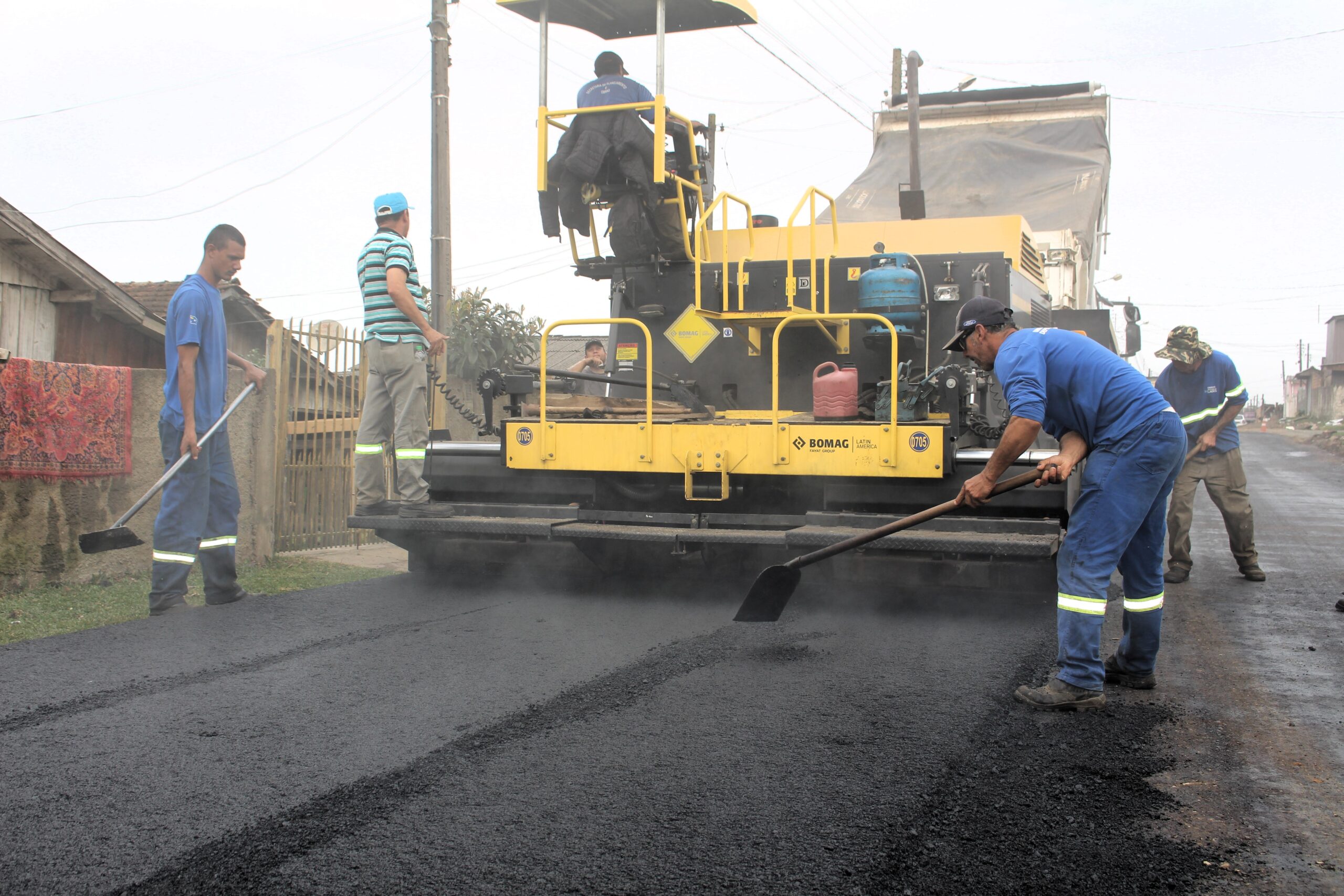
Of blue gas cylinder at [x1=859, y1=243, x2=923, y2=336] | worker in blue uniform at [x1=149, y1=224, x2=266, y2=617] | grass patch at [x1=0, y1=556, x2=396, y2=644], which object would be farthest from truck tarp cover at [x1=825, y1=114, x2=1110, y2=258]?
worker in blue uniform at [x1=149, y1=224, x2=266, y2=617]

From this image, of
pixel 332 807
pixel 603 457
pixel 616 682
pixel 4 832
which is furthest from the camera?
pixel 603 457

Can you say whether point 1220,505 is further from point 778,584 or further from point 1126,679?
point 778,584

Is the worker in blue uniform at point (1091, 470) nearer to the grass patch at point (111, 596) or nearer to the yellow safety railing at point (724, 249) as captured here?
the yellow safety railing at point (724, 249)

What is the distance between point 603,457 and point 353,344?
3.44 m

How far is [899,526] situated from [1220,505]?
3.79m

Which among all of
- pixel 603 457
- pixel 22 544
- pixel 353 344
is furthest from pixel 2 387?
pixel 603 457

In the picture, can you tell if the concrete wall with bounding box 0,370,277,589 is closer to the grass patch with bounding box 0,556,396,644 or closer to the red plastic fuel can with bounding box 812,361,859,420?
the grass patch with bounding box 0,556,396,644

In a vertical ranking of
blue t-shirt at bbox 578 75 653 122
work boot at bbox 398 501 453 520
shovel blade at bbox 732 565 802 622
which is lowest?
shovel blade at bbox 732 565 802 622

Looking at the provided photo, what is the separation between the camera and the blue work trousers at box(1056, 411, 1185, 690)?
12.3 feet

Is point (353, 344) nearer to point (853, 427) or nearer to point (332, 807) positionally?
point (853, 427)

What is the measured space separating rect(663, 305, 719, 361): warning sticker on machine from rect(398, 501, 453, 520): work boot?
191cm

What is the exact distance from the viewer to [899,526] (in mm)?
4344

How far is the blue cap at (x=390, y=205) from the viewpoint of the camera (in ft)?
19.8

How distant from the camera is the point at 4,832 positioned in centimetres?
248
